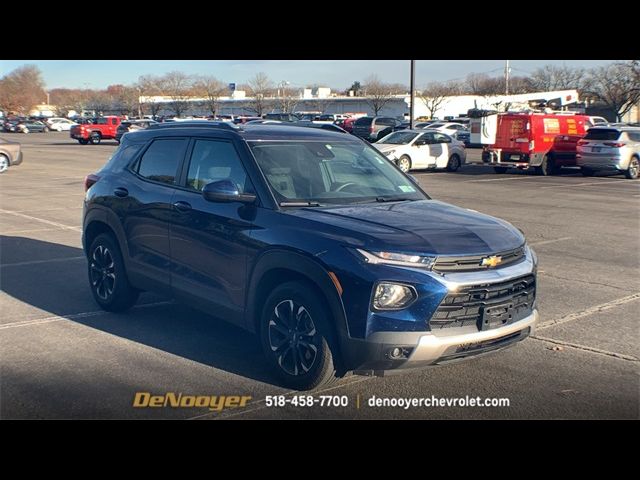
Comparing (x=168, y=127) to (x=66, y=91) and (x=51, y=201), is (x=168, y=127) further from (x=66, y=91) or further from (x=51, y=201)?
(x=66, y=91)

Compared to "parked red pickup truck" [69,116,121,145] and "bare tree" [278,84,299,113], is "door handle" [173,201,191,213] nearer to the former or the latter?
"parked red pickup truck" [69,116,121,145]

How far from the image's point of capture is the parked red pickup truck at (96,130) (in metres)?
49.4

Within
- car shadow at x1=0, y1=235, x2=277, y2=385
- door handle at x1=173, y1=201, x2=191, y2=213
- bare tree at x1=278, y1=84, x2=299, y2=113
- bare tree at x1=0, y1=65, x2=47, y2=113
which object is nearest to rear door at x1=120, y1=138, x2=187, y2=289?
door handle at x1=173, y1=201, x2=191, y2=213

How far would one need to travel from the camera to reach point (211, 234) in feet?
19.4

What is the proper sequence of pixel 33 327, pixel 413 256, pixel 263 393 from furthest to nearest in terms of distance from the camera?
pixel 33 327 → pixel 263 393 → pixel 413 256

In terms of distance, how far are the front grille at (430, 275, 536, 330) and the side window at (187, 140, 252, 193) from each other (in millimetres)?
1857

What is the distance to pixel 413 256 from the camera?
15.7 ft

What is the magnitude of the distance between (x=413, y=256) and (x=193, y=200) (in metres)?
2.20

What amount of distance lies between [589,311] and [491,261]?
309 centimetres

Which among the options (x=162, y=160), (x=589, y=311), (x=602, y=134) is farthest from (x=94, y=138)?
(x=589, y=311)

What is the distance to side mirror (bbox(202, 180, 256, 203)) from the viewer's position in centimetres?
557

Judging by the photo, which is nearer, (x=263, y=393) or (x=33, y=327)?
(x=263, y=393)

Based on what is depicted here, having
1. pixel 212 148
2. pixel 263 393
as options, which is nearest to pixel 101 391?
pixel 263 393

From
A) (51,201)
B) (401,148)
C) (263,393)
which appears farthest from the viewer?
(401,148)
